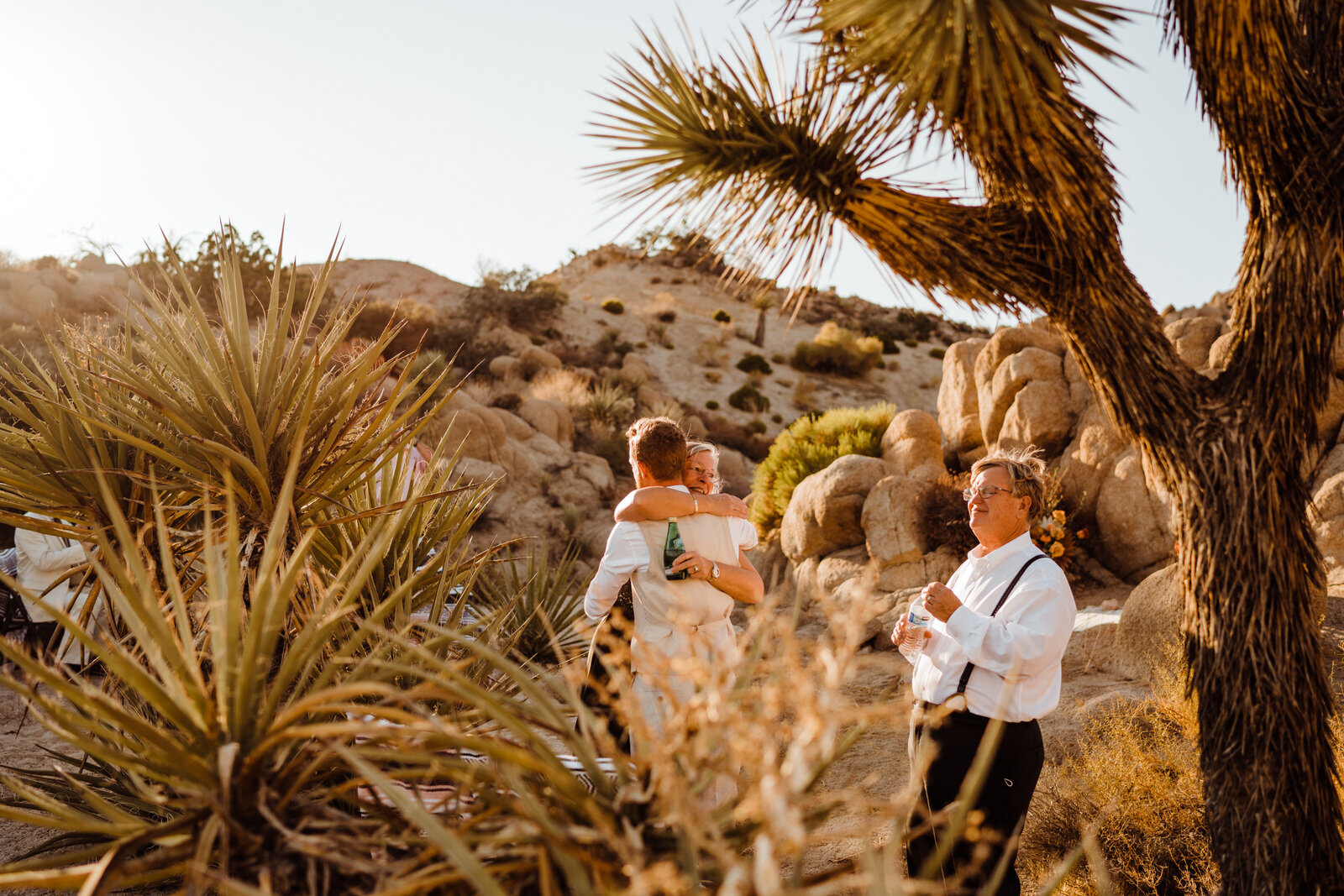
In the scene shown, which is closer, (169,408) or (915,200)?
(169,408)

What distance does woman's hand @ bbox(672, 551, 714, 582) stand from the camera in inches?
114

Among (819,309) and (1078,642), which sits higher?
(819,309)

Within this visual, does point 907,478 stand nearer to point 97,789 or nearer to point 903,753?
point 903,753

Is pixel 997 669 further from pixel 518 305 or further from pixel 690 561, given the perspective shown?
pixel 518 305

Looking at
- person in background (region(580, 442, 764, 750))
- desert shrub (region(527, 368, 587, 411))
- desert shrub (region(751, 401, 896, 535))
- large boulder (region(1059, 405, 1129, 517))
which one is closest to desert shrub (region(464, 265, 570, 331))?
desert shrub (region(527, 368, 587, 411))

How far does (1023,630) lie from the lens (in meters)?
2.46

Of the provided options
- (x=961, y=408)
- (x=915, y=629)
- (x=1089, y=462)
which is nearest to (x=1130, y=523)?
(x=1089, y=462)

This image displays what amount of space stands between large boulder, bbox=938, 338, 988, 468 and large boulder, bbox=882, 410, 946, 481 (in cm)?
32

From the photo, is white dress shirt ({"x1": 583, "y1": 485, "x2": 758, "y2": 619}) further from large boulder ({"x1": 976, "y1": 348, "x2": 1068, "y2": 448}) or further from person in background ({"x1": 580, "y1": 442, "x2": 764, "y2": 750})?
large boulder ({"x1": 976, "y1": 348, "x2": 1068, "y2": 448})

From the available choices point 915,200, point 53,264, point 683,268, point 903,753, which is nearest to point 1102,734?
point 903,753

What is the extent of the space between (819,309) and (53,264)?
33.1 m

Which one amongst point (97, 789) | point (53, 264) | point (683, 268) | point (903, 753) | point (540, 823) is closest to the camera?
point (540, 823)

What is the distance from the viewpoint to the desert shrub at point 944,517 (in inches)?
352

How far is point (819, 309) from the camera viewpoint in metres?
42.5
